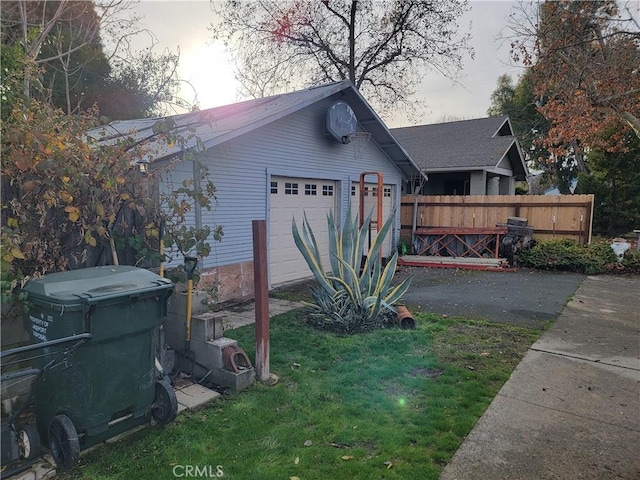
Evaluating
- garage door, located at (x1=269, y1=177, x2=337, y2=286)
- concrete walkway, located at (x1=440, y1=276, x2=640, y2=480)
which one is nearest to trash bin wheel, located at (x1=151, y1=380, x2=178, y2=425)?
concrete walkway, located at (x1=440, y1=276, x2=640, y2=480)

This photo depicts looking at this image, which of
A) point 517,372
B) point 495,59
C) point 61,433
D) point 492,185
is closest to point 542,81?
point 495,59

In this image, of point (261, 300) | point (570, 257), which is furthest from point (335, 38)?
point (261, 300)

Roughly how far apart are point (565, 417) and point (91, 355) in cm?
346

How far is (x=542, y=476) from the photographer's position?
250 cm

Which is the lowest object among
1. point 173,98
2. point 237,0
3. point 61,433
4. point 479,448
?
point 479,448

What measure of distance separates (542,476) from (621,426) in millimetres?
1063

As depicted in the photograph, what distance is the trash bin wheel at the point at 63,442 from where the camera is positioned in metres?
2.45

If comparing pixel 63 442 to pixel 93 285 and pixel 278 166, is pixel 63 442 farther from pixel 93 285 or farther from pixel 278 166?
pixel 278 166

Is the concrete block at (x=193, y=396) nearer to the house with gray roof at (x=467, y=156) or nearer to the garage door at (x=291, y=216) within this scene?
the garage door at (x=291, y=216)

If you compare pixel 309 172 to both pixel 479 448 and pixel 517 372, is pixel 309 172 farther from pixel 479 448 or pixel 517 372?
pixel 479 448

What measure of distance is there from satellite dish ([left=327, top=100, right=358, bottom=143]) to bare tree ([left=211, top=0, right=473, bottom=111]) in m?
10.4

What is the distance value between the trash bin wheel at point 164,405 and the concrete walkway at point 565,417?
1.89 metres

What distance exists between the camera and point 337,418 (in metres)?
3.18

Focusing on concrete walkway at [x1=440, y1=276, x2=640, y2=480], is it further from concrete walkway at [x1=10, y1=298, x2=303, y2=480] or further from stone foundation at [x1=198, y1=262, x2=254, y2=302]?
stone foundation at [x1=198, y1=262, x2=254, y2=302]
